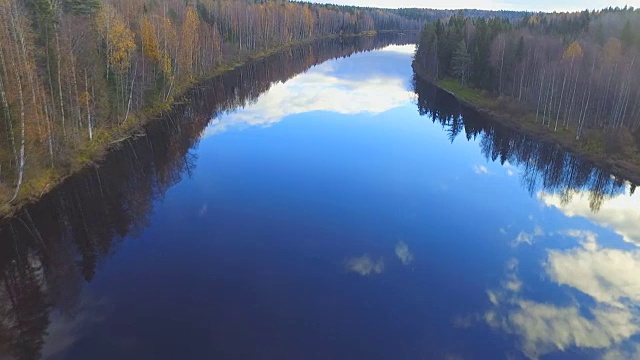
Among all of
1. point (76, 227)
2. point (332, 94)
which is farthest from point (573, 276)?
point (332, 94)

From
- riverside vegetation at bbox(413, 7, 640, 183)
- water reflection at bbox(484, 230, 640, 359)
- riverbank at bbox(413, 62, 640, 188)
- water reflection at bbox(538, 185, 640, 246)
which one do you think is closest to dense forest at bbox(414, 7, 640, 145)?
riverside vegetation at bbox(413, 7, 640, 183)

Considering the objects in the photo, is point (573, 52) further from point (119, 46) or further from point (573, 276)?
point (119, 46)

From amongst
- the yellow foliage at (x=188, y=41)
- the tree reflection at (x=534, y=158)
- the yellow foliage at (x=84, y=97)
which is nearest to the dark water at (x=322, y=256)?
the tree reflection at (x=534, y=158)

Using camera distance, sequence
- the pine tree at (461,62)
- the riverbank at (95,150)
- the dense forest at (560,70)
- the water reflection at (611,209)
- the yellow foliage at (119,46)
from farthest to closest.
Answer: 1. the pine tree at (461,62)
2. the dense forest at (560,70)
3. the yellow foliage at (119,46)
4. the water reflection at (611,209)
5. the riverbank at (95,150)

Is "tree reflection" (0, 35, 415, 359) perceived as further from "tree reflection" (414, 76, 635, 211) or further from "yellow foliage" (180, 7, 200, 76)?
"tree reflection" (414, 76, 635, 211)

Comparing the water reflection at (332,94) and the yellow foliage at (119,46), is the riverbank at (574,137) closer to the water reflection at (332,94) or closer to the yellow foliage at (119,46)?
the water reflection at (332,94)

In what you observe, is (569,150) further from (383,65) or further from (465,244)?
(383,65)

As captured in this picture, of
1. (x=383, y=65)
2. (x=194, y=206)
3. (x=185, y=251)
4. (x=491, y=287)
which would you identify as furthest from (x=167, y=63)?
(x=383, y=65)
